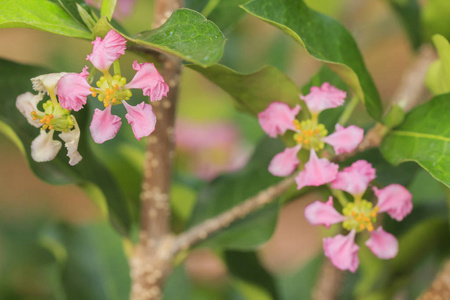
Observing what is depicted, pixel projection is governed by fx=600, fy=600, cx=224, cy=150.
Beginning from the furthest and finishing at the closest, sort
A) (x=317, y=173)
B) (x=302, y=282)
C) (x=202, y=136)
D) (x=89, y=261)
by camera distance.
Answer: (x=202, y=136), (x=302, y=282), (x=89, y=261), (x=317, y=173)

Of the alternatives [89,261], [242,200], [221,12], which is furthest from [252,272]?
[221,12]

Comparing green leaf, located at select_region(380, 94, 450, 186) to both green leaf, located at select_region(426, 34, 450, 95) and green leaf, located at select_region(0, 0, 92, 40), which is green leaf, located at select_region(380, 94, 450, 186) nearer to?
green leaf, located at select_region(426, 34, 450, 95)

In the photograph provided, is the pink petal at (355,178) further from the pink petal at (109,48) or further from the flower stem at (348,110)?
the pink petal at (109,48)

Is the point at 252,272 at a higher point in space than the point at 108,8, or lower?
lower

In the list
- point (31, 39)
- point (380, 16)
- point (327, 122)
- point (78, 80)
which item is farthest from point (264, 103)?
point (31, 39)

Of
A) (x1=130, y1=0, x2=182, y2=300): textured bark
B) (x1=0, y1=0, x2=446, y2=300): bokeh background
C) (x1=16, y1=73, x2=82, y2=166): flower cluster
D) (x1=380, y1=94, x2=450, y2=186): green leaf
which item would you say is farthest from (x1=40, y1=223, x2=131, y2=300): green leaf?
(x1=380, y1=94, x2=450, y2=186): green leaf

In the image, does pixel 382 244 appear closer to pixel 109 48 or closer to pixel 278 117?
pixel 278 117
